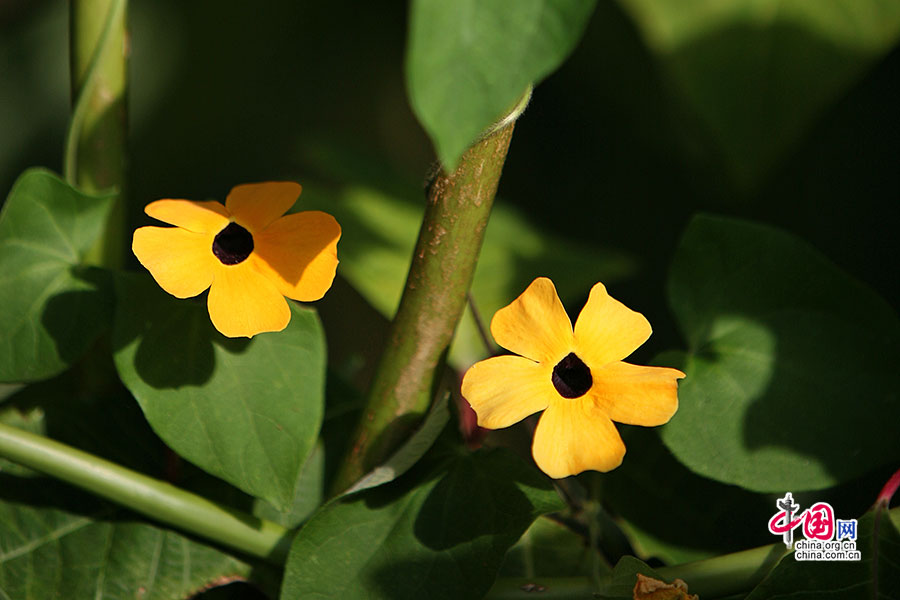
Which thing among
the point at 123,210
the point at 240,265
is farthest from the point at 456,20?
the point at 123,210

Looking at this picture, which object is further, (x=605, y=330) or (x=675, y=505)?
(x=675, y=505)

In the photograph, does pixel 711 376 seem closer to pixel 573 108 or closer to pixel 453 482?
pixel 453 482

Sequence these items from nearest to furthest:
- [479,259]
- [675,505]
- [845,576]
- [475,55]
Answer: [475,55], [845,576], [675,505], [479,259]

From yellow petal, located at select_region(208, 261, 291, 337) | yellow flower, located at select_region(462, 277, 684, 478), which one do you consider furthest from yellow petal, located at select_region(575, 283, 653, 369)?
yellow petal, located at select_region(208, 261, 291, 337)

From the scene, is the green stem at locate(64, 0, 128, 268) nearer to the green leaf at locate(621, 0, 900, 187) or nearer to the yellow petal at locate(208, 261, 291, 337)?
the yellow petal at locate(208, 261, 291, 337)

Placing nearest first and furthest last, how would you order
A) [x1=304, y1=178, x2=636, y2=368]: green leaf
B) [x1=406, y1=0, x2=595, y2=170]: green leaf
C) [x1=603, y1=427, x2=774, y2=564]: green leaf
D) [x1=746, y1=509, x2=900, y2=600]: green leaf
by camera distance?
[x1=406, y1=0, x2=595, y2=170]: green leaf
[x1=746, y1=509, x2=900, y2=600]: green leaf
[x1=603, y1=427, x2=774, y2=564]: green leaf
[x1=304, y1=178, x2=636, y2=368]: green leaf

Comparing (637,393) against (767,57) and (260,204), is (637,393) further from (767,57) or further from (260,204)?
(767,57)

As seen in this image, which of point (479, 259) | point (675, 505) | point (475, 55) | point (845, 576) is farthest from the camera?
point (479, 259)

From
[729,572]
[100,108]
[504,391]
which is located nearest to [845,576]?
[729,572]
